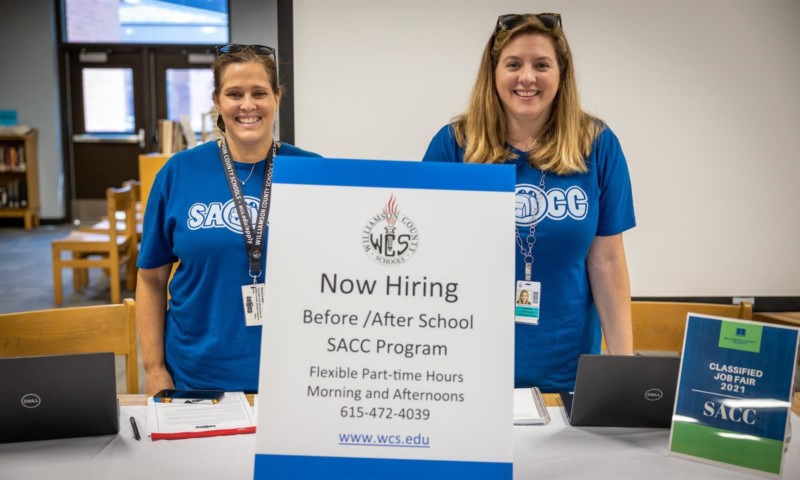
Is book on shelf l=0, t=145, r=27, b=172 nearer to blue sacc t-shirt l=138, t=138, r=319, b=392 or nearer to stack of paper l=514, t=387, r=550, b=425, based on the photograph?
blue sacc t-shirt l=138, t=138, r=319, b=392

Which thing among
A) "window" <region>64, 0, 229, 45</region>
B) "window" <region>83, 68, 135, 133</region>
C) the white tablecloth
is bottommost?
the white tablecloth

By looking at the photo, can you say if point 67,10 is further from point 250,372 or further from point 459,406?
point 459,406

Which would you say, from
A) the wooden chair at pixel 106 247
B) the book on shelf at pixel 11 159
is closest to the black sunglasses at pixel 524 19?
the wooden chair at pixel 106 247

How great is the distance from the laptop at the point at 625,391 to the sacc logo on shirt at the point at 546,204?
1.62ft

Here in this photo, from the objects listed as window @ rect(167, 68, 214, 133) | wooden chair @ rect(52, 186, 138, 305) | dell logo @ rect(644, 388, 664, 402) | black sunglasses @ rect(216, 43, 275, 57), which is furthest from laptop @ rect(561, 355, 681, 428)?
window @ rect(167, 68, 214, 133)

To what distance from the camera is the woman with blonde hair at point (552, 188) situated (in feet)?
6.04

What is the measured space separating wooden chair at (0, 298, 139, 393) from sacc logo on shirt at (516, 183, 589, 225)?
3.61ft

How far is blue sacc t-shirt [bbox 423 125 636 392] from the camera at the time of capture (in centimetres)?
184

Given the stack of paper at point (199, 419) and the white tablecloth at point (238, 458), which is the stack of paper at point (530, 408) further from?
the stack of paper at point (199, 419)

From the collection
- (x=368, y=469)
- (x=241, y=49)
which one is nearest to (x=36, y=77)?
(x=241, y=49)

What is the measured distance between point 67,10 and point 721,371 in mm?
10882

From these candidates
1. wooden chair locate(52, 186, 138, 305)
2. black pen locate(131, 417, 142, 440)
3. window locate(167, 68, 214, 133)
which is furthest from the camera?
window locate(167, 68, 214, 133)

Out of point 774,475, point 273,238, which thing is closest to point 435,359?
point 273,238

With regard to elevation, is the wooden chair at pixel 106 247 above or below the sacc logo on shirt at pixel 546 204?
below
